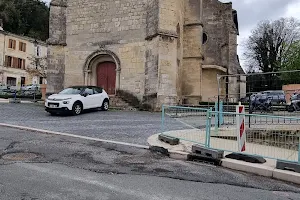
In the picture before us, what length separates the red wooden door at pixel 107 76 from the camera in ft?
69.8

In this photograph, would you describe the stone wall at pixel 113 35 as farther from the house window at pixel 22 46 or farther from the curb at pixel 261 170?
the house window at pixel 22 46

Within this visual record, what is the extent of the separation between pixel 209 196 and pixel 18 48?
48.5 metres

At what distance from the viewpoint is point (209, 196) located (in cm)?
469

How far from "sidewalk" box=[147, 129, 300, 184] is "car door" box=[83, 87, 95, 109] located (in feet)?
22.7

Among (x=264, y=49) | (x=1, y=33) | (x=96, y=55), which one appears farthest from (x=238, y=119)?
(x=264, y=49)

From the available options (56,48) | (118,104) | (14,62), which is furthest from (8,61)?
(118,104)

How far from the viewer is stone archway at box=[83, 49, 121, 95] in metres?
21.1

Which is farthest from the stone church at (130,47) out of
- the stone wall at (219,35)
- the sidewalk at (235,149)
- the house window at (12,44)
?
the house window at (12,44)

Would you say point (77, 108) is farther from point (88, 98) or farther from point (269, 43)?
point (269, 43)

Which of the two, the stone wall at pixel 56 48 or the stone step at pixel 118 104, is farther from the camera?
the stone wall at pixel 56 48

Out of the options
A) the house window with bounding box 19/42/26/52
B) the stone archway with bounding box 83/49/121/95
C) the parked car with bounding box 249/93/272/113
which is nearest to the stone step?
the stone archway with bounding box 83/49/121/95

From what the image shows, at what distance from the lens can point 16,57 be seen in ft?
156

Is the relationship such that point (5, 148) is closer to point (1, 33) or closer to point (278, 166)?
point (278, 166)

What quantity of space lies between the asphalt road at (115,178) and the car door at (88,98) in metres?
7.89
